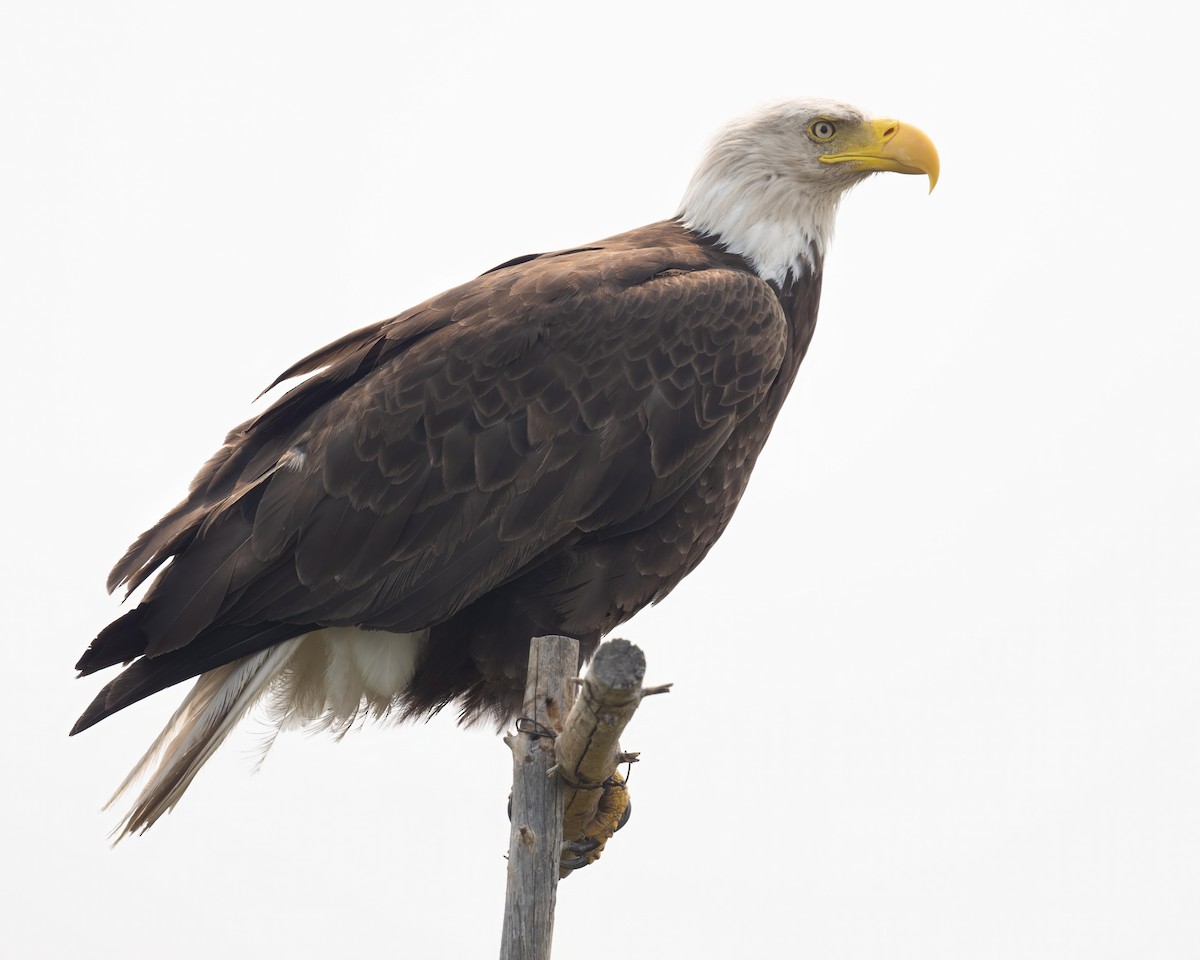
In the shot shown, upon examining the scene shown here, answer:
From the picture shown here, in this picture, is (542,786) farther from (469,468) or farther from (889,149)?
(889,149)

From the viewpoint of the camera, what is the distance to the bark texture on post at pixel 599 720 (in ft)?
12.2

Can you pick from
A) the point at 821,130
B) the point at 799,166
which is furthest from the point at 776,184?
the point at 821,130

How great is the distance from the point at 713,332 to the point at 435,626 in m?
1.41

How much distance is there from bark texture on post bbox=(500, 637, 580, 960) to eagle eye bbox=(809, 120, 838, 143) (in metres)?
2.62

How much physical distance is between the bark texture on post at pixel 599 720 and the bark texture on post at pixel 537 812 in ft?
0.24

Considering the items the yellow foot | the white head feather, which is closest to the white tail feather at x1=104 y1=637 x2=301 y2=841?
the yellow foot

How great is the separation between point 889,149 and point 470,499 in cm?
220

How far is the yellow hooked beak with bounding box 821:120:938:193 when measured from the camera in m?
6.04

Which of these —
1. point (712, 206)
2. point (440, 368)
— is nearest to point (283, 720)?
point (440, 368)

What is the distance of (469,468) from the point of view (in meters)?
5.29

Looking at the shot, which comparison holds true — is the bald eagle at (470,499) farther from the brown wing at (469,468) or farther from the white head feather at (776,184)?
the white head feather at (776,184)

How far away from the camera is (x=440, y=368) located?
537cm

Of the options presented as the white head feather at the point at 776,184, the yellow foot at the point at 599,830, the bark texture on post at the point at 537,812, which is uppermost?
the white head feather at the point at 776,184

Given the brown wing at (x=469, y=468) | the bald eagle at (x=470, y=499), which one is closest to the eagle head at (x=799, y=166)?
the bald eagle at (x=470, y=499)
